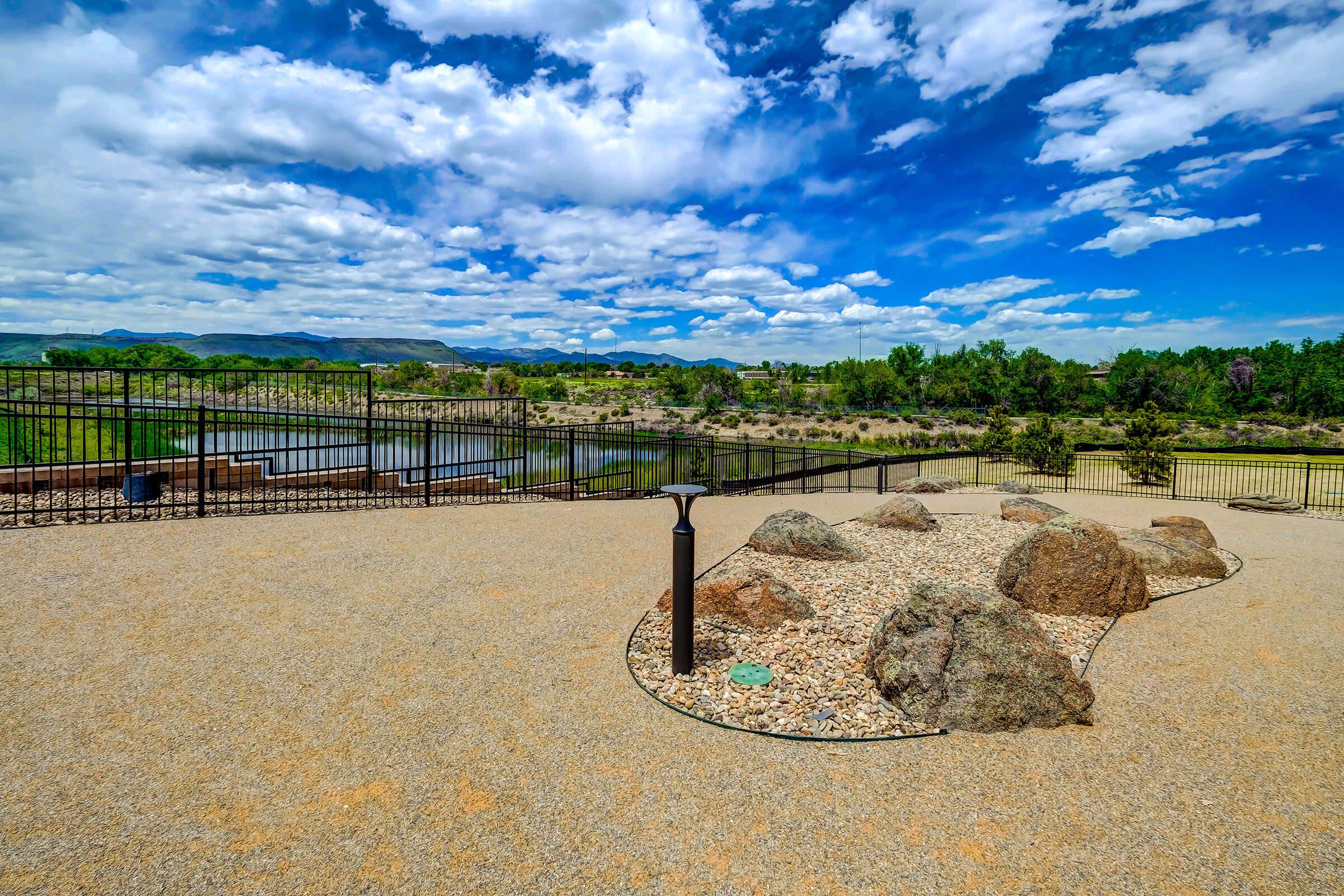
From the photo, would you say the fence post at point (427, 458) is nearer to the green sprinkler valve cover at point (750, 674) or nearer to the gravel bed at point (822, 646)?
the gravel bed at point (822, 646)

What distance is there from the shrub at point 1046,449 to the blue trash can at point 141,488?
91.1 ft

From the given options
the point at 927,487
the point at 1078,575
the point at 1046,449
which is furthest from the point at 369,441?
the point at 1046,449

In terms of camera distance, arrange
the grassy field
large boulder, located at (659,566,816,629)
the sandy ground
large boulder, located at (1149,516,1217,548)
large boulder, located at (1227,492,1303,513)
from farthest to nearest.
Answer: the grassy field < large boulder, located at (1227,492,1303,513) < large boulder, located at (1149,516,1217,548) < large boulder, located at (659,566,816,629) < the sandy ground

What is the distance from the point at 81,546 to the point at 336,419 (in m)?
3.91

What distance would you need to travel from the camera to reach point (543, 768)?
11.4 feet

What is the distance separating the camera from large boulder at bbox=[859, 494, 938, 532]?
10.2 m

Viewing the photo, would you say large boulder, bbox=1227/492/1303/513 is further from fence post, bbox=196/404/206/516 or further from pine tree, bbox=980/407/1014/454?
fence post, bbox=196/404/206/516

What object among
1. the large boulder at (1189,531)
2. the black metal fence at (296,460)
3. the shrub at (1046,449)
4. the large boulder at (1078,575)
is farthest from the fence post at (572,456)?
the shrub at (1046,449)

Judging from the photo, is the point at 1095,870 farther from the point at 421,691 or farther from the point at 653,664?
the point at 421,691

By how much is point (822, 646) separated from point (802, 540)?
3064 millimetres

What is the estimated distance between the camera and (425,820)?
3047 millimetres

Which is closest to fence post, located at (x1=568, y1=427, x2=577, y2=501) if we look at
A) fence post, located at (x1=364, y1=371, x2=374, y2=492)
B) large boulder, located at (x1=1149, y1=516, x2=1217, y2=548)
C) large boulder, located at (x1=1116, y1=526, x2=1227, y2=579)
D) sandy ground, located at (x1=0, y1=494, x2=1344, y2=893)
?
fence post, located at (x1=364, y1=371, x2=374, y2=492)

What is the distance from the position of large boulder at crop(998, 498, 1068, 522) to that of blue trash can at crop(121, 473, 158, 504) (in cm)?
1417

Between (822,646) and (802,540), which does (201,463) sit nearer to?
(802,540)
